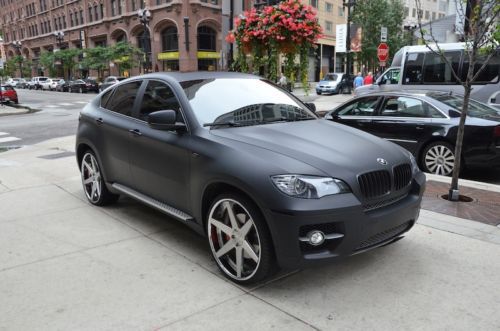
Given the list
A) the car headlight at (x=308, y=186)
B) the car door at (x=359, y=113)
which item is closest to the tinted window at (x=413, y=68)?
the car door at (x=359, y=113)

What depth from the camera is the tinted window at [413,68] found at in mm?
15237

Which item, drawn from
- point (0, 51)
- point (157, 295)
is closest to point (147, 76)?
point (157, 295)

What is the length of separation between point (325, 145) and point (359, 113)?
5.31m

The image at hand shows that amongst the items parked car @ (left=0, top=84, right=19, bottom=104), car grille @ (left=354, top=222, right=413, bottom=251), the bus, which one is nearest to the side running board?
car grille @ (left=354, top=222, right=413, bottom=251)

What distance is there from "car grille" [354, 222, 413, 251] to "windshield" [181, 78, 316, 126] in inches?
58.7

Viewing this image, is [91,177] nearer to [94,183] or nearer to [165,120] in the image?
[94,183]

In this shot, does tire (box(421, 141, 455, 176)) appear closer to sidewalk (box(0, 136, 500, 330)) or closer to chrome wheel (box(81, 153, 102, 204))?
sidewalk (box(0, 136, 500, 330))

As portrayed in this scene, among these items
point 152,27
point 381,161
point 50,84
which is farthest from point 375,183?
point 50,84

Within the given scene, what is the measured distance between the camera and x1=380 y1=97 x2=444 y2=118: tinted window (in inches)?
302

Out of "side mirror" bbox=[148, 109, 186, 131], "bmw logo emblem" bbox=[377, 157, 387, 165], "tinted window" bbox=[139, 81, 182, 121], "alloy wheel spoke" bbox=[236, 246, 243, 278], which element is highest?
"tinted window" bbox=[139, 81, 182, 121]

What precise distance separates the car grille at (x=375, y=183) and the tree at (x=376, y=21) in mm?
36839

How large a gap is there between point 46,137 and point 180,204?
1115 centimetres

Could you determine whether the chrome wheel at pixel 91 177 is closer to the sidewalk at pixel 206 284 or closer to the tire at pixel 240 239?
the sidewalk at pixel 206 284

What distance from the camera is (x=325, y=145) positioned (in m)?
3.61
